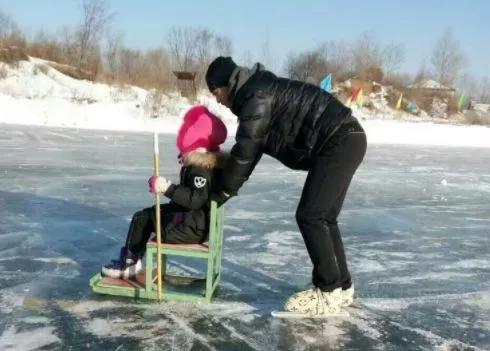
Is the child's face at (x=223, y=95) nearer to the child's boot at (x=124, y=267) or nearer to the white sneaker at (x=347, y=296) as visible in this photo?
the child's boot at (x=124, y=267)

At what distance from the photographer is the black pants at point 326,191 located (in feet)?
10.6

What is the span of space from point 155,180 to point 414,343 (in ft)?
5.53

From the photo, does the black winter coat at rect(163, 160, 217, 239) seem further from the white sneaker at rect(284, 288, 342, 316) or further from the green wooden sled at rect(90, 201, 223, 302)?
the white sneaker at rect(284, 288, 342, 316)

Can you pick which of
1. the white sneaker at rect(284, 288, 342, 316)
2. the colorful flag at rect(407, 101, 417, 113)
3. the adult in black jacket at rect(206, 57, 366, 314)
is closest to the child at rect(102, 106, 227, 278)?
the adult in black jacket at rect(206, 57, 366, 314)

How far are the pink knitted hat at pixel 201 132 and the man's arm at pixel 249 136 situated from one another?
1.08ft

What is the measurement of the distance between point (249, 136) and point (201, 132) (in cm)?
49

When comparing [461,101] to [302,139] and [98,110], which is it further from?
[302,139]

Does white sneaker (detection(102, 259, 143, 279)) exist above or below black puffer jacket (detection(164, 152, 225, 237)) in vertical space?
below

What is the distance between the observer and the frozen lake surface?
3.08m

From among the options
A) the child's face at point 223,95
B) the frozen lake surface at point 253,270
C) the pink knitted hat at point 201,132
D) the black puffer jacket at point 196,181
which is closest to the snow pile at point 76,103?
the frozen lake surface at point 253,270

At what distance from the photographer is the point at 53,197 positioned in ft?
22.3

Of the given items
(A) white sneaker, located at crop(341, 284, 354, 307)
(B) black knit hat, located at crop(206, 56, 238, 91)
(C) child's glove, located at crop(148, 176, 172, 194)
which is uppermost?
(B) black knit hat, located at crop(206, 56, 238, 91)

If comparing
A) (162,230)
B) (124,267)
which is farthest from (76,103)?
(162,230)

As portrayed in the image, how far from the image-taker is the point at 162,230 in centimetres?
356
